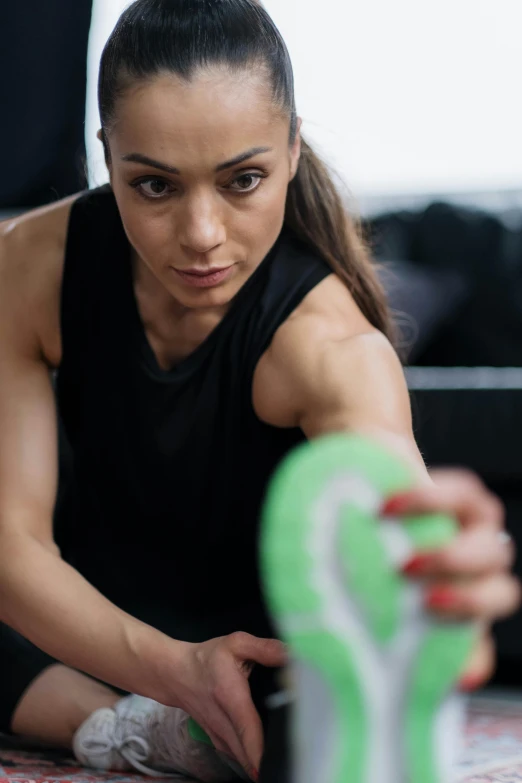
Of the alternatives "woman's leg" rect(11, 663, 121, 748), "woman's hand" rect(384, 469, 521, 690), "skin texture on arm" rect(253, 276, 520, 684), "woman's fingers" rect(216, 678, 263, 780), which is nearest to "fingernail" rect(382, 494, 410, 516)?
"woman's hand" rect(384, 469, 521, 690)

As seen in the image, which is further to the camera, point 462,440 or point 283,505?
point 462,440

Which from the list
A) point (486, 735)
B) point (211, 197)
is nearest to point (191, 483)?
point (211, 197)

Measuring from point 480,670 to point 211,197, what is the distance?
57cm

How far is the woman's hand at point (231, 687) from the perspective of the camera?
3.13 feet

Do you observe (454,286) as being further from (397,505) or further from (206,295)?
(397,505)

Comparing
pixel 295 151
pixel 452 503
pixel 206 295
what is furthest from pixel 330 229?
pixel 452 503

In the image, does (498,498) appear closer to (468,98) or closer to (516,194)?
(516,194)

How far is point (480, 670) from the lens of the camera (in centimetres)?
54

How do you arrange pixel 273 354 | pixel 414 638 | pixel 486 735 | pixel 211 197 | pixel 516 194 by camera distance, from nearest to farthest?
pixel 414 638 → pixel 211 197 → pixel 273 354 → pixel 486 735 → pixel 516 194

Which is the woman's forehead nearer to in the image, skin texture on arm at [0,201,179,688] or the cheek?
the cheek

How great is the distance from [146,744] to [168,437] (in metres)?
0.34

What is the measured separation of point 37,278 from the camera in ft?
4.17

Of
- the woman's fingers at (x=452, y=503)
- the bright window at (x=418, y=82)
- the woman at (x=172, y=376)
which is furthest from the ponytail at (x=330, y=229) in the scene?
the bright window at (x=418, y=82)

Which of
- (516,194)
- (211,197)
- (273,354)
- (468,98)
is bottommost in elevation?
(273,354)
